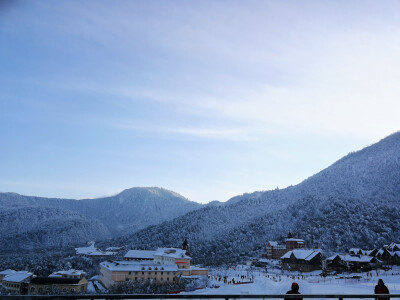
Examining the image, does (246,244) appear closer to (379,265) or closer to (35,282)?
(379,265)

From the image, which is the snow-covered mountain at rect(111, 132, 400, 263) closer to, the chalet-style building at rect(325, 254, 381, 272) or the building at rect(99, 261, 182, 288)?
the chalet-style building at rect(325, 254, 381, 272)

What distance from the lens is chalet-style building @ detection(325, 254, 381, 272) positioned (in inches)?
2799

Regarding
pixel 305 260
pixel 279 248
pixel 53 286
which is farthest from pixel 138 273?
pixel 279 248

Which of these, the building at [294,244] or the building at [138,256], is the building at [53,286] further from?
the building at [294,244]

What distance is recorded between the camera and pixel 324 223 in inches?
5261

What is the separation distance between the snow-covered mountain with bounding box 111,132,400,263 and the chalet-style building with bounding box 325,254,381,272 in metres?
37.0

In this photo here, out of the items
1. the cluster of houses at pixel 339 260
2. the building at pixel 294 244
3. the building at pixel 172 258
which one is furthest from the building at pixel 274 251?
the building at pixel 172 258

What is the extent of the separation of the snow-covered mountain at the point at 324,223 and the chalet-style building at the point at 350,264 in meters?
37.0

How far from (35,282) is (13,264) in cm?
5491

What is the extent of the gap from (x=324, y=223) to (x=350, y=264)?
64.1m

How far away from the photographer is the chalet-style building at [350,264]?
2799 inches

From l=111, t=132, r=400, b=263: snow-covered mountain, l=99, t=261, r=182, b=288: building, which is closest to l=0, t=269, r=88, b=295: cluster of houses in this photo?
l=99, t=261, r=182, b=288: building

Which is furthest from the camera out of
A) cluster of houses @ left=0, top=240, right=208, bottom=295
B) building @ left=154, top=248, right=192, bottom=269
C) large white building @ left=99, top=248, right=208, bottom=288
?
building @ left=154, top=248, right=192, bottom=269

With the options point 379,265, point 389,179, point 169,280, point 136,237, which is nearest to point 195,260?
point 169,280
